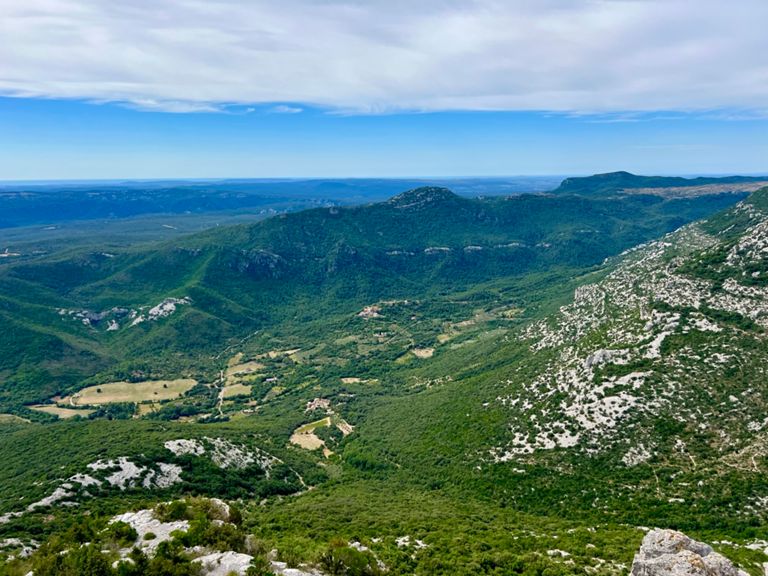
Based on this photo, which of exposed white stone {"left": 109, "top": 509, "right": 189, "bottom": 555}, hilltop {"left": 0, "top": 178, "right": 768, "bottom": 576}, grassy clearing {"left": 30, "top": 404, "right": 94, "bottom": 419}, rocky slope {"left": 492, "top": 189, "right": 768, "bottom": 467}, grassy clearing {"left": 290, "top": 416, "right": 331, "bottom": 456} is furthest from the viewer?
grassy clearing {"left": 30, "top": 404, "right": 94, "bottom": 419}

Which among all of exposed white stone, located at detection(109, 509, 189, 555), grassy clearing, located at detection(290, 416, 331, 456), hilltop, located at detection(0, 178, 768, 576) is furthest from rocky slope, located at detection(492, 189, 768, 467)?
exposed white stone, located at detection(109, 509, 189, 555)

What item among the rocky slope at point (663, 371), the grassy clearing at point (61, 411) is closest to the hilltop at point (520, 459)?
the rocky slope at point (663, 371)

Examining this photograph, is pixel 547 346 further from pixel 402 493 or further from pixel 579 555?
pixel 579 555

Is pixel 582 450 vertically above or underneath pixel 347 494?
above

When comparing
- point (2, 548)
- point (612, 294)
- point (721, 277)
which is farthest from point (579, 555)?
point (612, 294)

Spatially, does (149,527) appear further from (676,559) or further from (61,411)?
(61,411)

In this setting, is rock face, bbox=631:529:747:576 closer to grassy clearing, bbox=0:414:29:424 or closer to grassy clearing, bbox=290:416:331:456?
grassy clearing, bbox=290:416:331:456

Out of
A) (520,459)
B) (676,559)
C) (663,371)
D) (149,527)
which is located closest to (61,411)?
(149,527)
